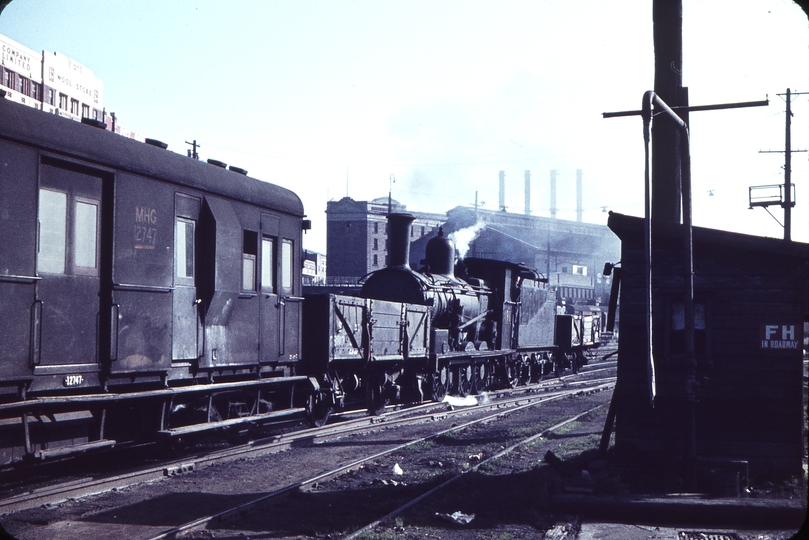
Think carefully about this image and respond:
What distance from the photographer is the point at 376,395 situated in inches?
629

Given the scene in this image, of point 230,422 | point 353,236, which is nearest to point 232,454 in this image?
point 230,422

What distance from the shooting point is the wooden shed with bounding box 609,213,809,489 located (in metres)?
8.91

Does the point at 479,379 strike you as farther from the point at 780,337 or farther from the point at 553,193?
the point at 553,193

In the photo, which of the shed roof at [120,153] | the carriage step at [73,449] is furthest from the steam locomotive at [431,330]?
the carriage step at [73,449]

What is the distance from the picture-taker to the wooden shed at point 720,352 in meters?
8.91

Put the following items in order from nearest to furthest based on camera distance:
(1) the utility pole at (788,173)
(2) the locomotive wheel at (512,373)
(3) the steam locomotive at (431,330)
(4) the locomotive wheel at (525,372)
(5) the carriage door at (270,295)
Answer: (5) the carriage door at (270,295) → (3) the steam locomotive at (431,330) → (2) the locomotive wheel at (512,373) → (4) the locomotive wheel at (525,372) → (1) the utility pole at (788,173)

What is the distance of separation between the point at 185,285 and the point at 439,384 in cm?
1029

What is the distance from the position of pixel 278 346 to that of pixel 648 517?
6304 millimetres

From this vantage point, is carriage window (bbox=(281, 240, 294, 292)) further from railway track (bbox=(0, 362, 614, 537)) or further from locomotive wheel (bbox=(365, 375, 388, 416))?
locomotive wheel (bbox=(365, 375, 388, 416))

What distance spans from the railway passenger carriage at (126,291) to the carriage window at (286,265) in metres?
0.07

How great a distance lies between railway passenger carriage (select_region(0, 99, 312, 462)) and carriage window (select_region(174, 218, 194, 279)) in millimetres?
24

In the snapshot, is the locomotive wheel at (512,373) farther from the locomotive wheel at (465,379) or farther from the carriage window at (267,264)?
the carriage window at (267,264)

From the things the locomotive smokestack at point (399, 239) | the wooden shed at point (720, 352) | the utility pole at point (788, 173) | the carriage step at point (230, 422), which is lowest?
the carriage step at point (230, 422)

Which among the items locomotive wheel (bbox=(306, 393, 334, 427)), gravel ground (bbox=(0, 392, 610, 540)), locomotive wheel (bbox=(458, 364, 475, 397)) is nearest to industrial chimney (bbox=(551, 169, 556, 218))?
locomotive wheel (bbox=(458, 364, 475, 397))
